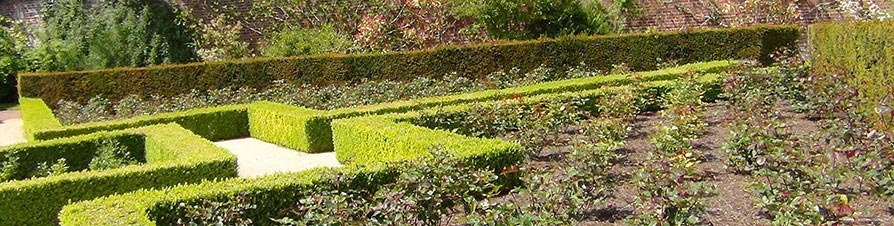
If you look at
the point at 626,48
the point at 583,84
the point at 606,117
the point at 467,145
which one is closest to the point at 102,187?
the point at 467,145

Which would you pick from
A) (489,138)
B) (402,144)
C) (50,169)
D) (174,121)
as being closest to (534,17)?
(174,121)

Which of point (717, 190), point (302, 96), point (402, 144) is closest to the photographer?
point (717, 190)

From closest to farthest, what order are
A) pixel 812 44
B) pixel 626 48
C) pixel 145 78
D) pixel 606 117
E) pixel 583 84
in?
pixel 606 117
pixel 812 44
pixel 583 84
pixel 145 78
pixel 626 48

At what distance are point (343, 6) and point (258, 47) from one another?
2.09 metres

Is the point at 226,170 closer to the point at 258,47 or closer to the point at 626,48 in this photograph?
the point at 626,48

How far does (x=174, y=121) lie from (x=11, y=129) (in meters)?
4.42

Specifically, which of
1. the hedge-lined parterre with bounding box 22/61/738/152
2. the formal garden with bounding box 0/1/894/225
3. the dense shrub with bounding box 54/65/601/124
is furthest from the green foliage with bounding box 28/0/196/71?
the hedge-lined parterre with bounding box 22/61/738/152

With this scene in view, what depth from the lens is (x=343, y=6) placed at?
1775 cm

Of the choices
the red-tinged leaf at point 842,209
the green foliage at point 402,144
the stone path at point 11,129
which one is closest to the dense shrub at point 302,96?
the stone path at point 11,129

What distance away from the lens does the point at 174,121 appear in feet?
31.0

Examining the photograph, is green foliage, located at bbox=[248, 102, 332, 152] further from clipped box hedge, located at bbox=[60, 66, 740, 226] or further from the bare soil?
the bare soil

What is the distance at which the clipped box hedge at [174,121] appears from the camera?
866 cm

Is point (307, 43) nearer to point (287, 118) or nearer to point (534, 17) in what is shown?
point (534, 17)

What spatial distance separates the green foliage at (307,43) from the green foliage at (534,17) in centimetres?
274
